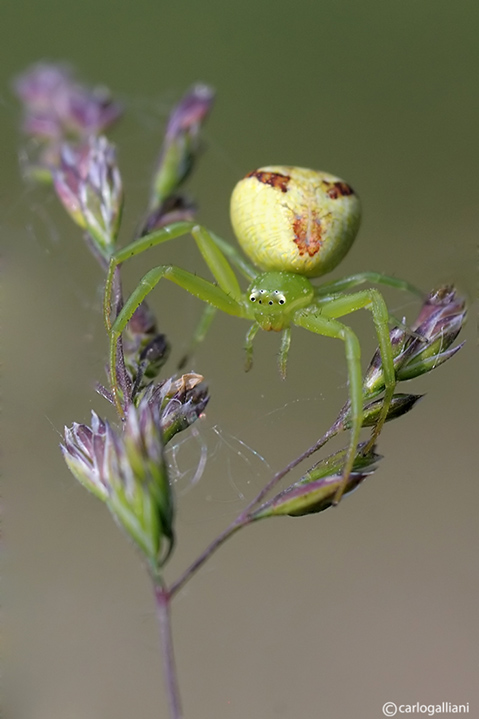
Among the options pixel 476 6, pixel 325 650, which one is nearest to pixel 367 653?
pixel 325 650

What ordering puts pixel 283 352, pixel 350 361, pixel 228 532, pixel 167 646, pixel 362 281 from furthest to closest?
pixel 362 281, pixel 283 352, pixel 350 361, pixel 228 532, pixel 167 646

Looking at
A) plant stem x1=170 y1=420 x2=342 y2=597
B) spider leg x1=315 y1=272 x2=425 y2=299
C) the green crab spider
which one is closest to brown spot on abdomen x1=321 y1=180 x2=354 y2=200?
the green crab spider

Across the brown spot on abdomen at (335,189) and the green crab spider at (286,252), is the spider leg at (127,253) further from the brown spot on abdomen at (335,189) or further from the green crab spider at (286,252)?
the brown spot on abdomen at (335,189)

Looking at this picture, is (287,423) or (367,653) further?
(287,423)

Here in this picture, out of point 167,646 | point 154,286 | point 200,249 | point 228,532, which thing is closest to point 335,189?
point 200,249

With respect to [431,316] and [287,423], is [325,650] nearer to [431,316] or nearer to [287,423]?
[287,423]

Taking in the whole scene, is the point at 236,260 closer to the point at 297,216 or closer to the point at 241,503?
the point at 297,216
